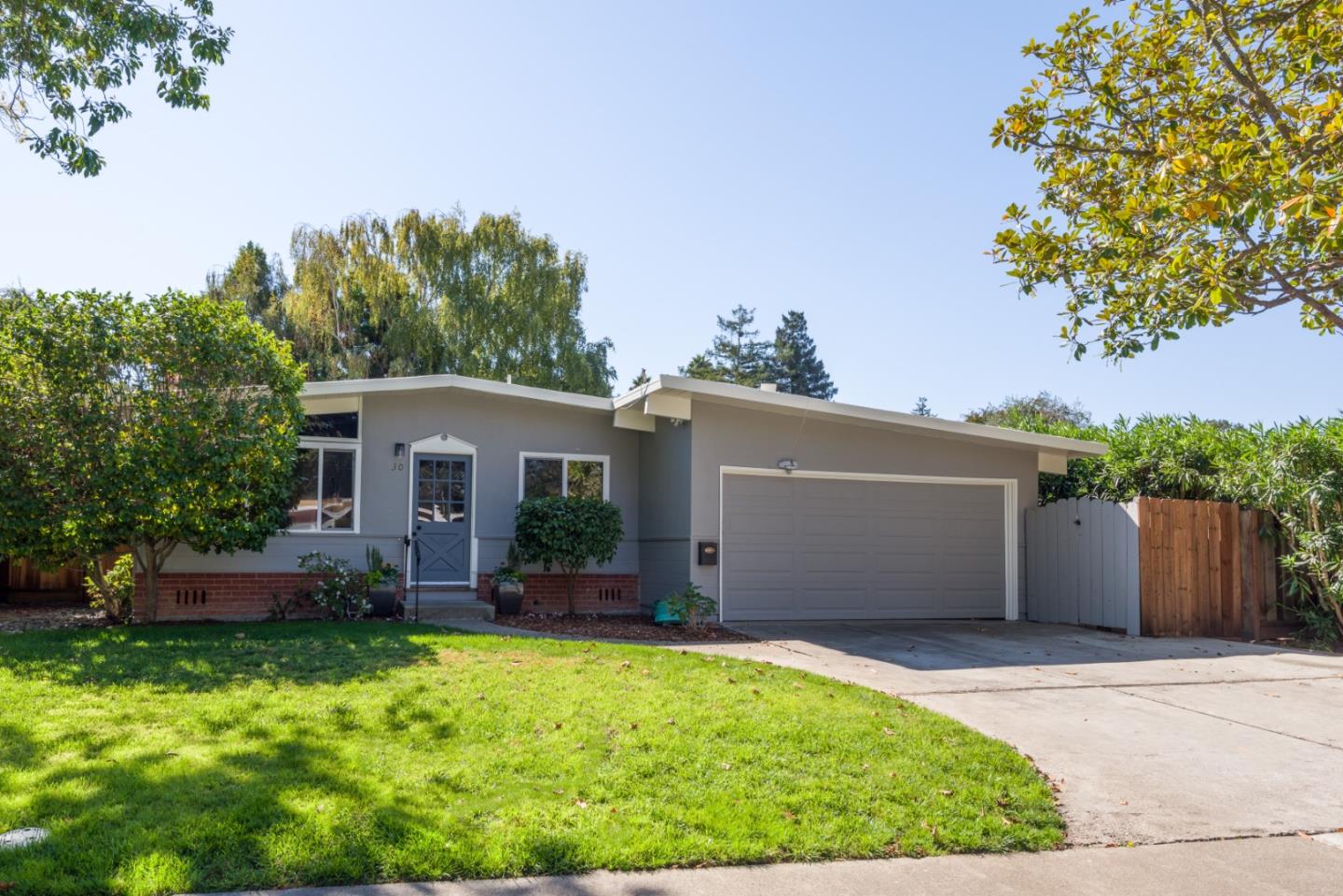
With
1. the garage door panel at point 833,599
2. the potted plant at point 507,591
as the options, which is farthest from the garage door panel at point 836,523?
the potted plant at point 507,591

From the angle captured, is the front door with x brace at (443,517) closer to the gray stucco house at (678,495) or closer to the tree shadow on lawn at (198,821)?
the gray stucco house at (678,495)

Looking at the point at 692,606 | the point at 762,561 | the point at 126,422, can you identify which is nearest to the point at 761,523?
the point at 762,561

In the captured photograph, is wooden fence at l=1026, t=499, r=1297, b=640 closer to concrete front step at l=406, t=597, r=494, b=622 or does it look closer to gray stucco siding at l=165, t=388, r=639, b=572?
gray stucco siding at l=165, t=388, r=639, b=572

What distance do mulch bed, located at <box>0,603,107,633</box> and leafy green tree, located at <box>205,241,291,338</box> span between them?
594 inches

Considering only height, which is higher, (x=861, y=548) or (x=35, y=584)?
(x=861, y=548)

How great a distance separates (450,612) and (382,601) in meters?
0.86

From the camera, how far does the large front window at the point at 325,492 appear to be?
12422 millimetres

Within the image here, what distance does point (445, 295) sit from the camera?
26016 mm

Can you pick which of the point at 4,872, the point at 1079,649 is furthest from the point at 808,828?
the point at 1079,649

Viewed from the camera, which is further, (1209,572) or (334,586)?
(1209,572)

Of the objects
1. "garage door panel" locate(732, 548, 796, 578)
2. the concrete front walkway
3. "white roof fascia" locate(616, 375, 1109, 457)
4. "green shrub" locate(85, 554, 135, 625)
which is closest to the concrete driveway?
the concrete front walkway

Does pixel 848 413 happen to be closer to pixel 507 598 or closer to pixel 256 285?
pixel 507 598

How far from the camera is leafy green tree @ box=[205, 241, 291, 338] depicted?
2816 centimetres

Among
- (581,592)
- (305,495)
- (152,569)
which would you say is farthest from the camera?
(581,592)
